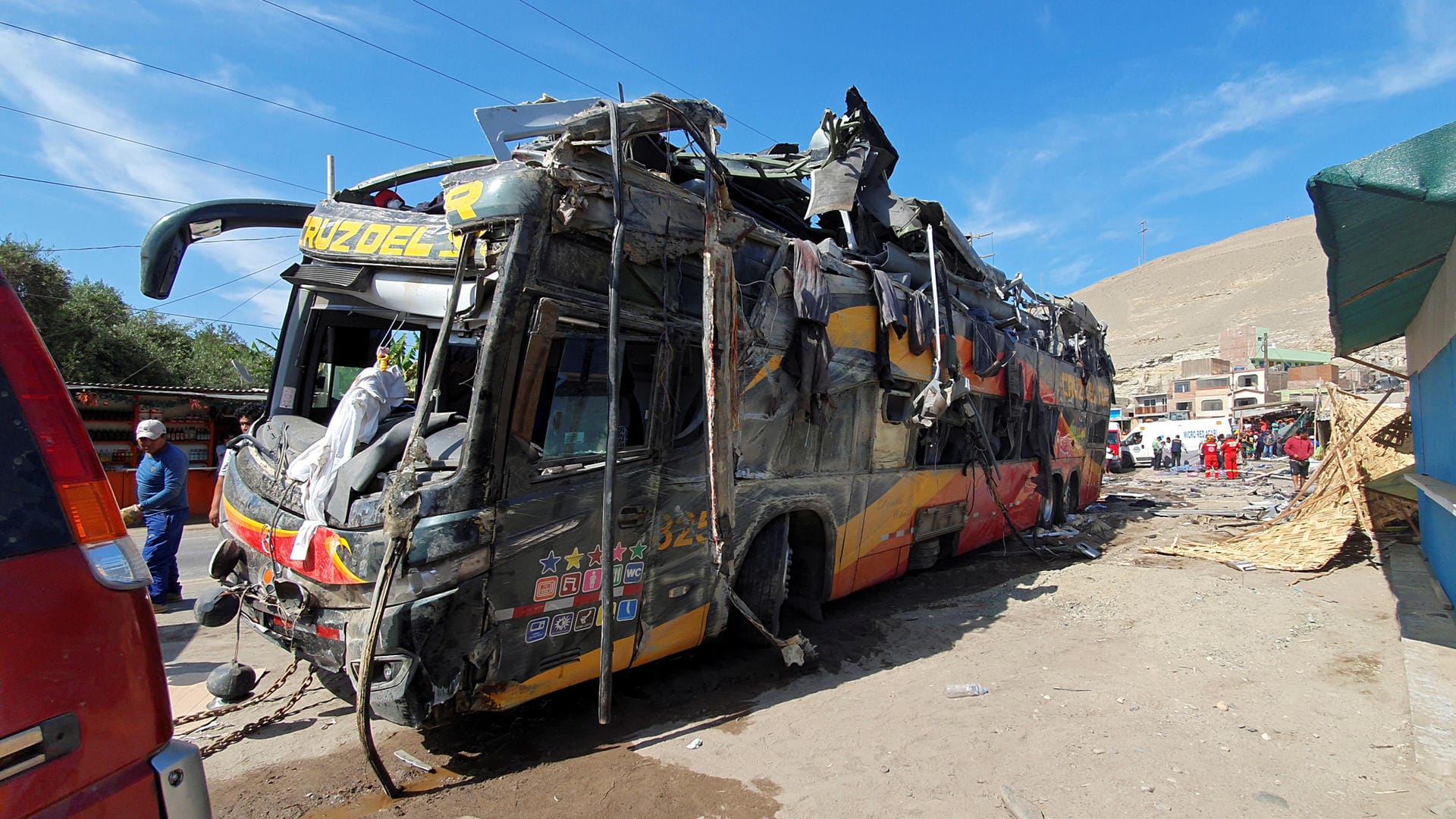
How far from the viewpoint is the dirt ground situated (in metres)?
3.37

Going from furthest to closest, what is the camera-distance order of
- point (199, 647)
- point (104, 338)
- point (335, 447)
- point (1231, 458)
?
point (1231, 458) → point (104, 338) → point (199, 647) → point (335, 447)

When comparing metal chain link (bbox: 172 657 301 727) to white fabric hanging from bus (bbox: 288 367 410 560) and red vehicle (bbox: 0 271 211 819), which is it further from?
red vehicle (bbox: 0 271 211 819)

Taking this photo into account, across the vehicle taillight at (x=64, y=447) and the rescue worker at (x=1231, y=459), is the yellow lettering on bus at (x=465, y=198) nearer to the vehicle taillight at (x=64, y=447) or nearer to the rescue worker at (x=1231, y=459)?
the vehicle taillight at (x=64, y=447)

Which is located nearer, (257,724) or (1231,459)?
(257,724)

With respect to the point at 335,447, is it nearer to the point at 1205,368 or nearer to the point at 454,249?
the point at 454,249

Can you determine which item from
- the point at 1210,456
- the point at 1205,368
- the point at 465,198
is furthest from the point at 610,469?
the point at 1205,368

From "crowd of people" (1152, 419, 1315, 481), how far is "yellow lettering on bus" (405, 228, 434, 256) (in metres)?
22.4

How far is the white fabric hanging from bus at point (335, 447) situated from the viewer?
3609mm

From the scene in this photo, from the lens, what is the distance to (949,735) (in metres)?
4.05

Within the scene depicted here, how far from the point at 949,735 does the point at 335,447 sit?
3842mm

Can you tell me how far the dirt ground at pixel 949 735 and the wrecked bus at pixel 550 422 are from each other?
1.59ft

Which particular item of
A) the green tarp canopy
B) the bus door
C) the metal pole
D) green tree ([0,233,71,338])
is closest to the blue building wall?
the green tarp canopy

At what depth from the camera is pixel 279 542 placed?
3.80m

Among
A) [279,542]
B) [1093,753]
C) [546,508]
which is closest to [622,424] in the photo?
[546,508]
